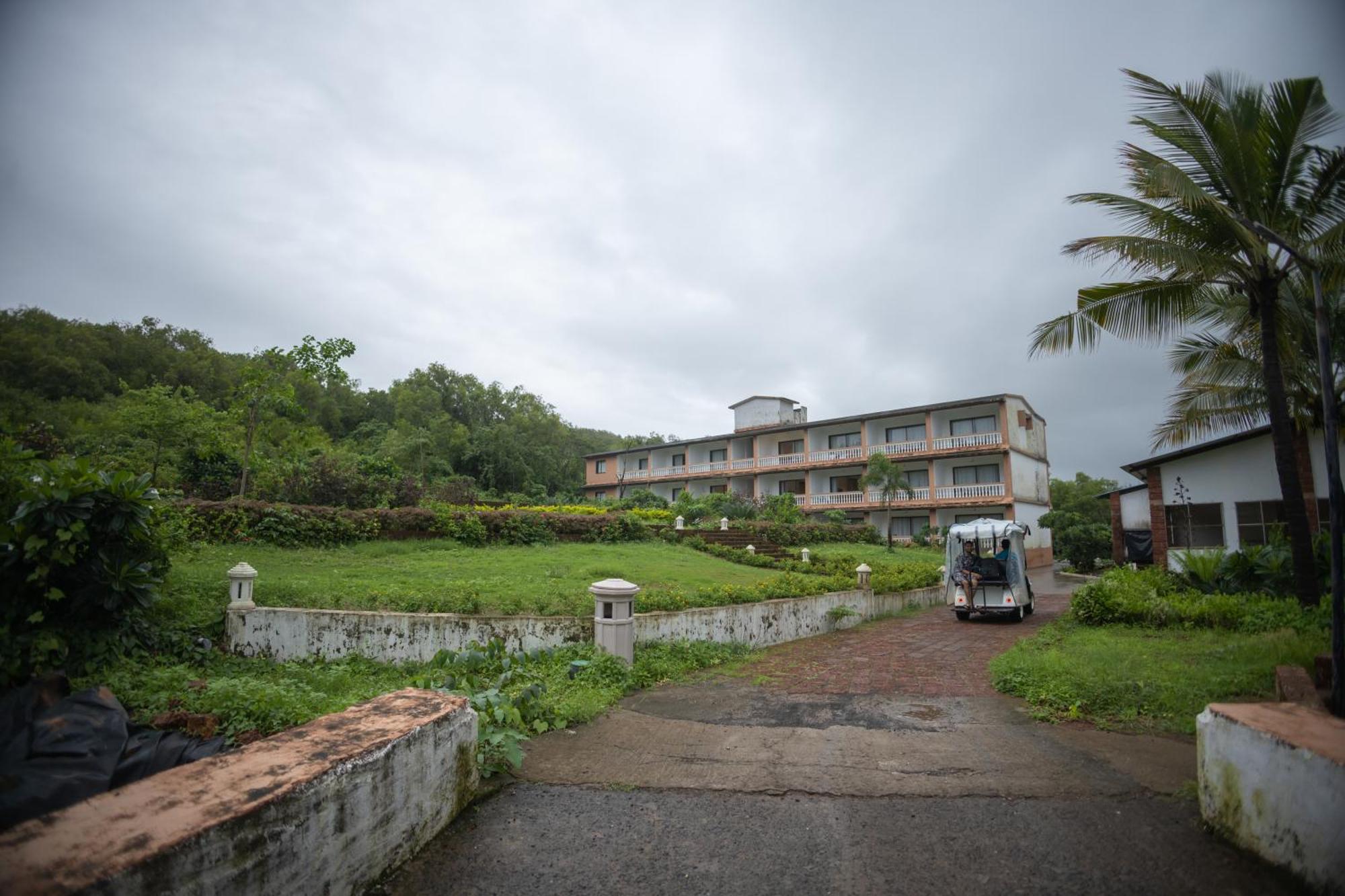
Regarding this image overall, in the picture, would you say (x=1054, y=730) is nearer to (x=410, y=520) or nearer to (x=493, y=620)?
(x=493, y=620)

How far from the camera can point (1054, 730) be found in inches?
208

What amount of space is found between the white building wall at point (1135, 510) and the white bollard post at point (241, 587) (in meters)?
25.1

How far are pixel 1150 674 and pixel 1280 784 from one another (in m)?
4.39

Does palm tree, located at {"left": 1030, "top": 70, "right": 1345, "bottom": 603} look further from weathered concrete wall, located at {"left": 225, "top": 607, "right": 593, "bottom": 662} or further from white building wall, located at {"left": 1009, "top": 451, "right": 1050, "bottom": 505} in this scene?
white building wall, located at {"left": 1009, "top": 451, "right": 1050, "bottom": 505}

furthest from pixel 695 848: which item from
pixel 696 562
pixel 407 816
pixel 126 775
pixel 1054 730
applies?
pixel 696 562

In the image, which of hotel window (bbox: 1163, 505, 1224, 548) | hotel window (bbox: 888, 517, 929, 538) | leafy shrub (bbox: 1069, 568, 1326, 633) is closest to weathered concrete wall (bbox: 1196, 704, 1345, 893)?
leafy shrub (bbox: 1069, 568, 1326, 633)

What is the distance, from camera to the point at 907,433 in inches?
1297

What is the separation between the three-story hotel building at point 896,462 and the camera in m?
29.7

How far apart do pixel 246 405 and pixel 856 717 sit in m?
18.2

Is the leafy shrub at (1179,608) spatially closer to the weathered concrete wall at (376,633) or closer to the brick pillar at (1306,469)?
the brick pillar at (1306,469)

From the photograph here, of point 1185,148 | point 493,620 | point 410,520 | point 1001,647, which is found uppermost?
point 1185,148

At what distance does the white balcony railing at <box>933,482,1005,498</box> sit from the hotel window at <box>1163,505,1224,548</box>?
1270 centimetres

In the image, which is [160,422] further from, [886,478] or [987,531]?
[886,478]

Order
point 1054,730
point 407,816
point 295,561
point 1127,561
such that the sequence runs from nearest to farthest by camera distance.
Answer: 1. point 407,816
2. point 1054,730
3. point 295,561
4. point 1127,561
